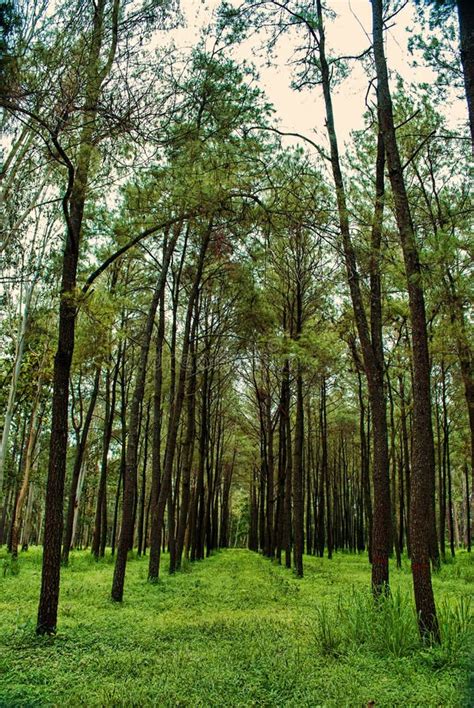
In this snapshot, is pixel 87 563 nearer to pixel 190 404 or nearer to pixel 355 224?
pixel 190 404

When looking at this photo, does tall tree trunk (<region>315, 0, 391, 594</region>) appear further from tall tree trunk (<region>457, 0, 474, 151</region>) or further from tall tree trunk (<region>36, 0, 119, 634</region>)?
tall tree trunk (<region>36, 0, 119, 634</region>)

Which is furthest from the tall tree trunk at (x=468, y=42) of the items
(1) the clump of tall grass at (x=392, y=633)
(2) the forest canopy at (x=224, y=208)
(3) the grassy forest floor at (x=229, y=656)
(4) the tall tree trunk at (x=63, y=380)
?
(1) the clump of tall grass at (x=392, y=633)

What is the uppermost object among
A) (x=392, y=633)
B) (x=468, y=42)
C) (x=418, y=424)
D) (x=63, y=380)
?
(x=468, y=42)

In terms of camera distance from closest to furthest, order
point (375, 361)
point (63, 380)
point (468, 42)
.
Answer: point (468, 42), point (63, 380), point (375, 361)

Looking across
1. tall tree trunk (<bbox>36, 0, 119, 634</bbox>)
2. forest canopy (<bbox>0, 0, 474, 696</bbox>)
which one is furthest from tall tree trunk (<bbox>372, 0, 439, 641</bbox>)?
tall tree trunk (<bbox>36, 0, 119, 634</bbox>)

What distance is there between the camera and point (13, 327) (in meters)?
16.9

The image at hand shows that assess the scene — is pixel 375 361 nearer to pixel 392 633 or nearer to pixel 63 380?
pixel 392 633

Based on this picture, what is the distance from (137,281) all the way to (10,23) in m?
12.6

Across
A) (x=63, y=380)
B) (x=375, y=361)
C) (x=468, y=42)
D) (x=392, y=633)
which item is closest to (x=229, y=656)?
(x=392, y=633)

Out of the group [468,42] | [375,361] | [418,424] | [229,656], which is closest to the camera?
[468,42]

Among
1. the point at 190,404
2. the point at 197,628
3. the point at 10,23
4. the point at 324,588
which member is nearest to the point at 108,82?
the point at 10,23

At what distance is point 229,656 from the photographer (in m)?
5.04

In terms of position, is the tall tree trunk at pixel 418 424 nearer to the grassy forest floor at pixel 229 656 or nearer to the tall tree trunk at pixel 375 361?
the grassy forest floor at pixel 229 656

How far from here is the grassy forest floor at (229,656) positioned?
12.6 feet
